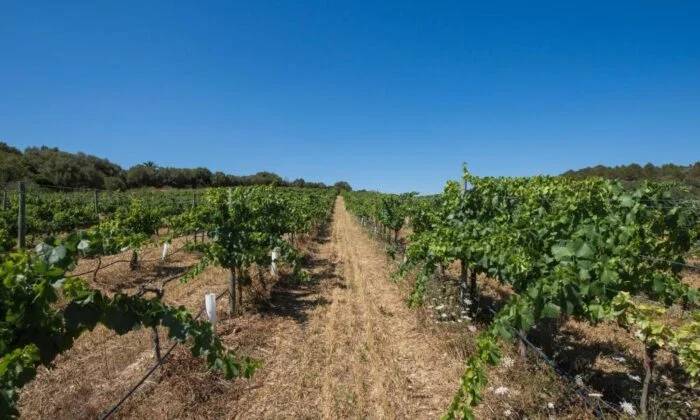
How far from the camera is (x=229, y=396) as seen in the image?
13.9ft

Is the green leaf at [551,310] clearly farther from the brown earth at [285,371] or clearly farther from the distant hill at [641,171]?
the distant hill at [641,171]

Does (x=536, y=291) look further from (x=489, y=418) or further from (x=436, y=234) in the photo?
(x=436, y=234)

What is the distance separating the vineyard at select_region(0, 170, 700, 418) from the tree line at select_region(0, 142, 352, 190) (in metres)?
37.9

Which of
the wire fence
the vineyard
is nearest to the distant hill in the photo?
the vineyard

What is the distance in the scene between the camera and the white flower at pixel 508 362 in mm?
4625

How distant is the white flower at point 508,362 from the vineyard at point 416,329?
0.03 metres

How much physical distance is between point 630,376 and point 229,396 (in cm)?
482

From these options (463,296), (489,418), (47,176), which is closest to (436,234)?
(463,296)

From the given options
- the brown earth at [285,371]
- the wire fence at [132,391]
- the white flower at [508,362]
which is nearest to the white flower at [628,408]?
the white flower at [508,362]

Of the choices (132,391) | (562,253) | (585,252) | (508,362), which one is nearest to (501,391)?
(508,362)

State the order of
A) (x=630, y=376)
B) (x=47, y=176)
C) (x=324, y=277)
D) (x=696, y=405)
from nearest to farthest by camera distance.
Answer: (x=696, y=405) → (x=630, y=376) → (x=324, y=277) → (x=47, y=176)

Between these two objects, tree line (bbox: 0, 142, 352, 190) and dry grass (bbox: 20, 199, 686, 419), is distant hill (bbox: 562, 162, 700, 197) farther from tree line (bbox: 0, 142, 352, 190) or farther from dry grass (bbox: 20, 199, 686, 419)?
tree line (bbox: 0, 142, 352, 190)

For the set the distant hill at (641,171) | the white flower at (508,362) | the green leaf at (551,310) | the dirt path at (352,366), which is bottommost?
the dirt path at (352,366)

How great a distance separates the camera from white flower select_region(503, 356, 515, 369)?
4.62m
